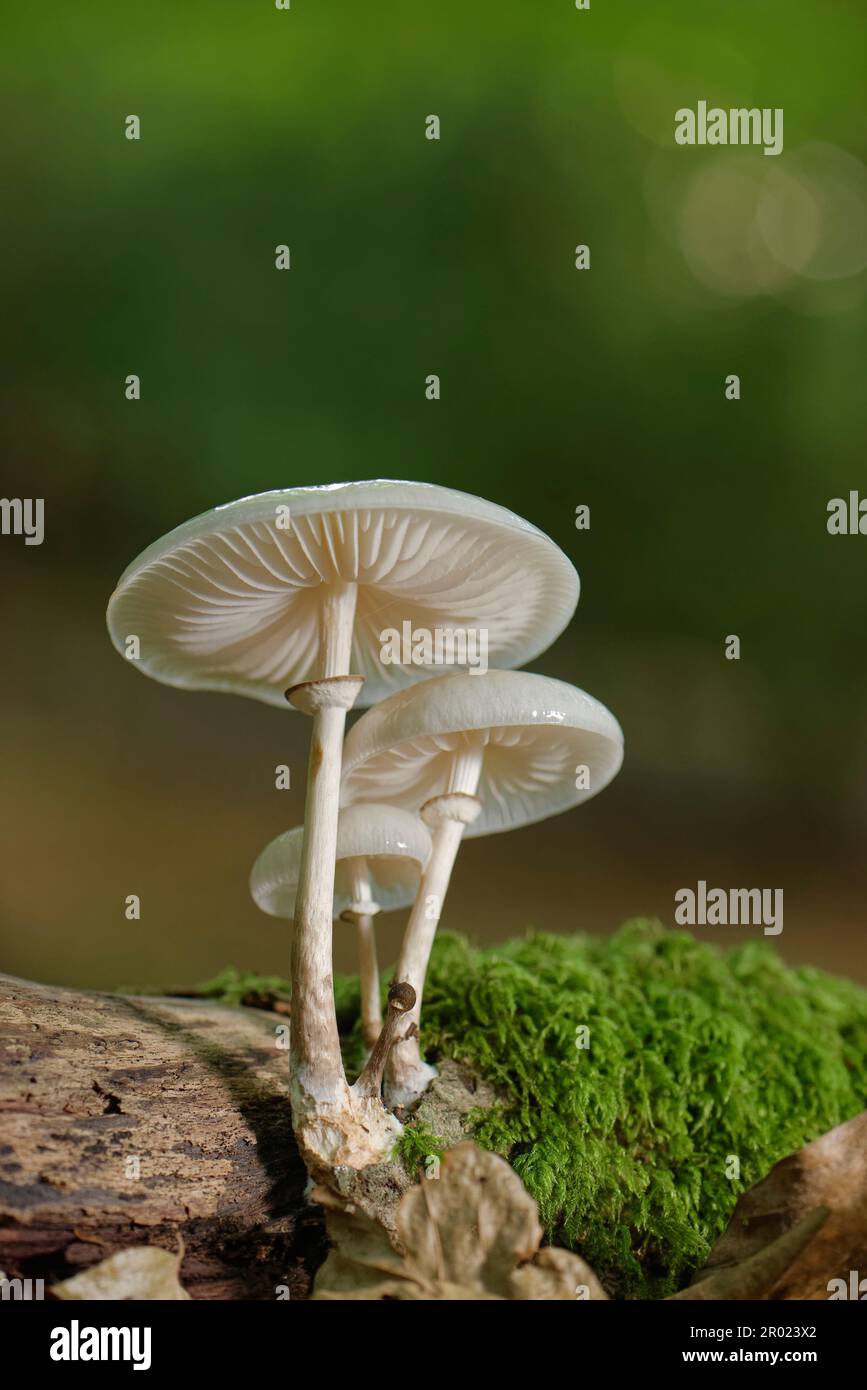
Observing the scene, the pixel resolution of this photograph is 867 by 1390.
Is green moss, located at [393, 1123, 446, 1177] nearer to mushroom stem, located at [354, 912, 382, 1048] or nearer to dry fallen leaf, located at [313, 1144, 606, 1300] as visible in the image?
dry fallen leaf, located at [313, 1144, 606, 1300]

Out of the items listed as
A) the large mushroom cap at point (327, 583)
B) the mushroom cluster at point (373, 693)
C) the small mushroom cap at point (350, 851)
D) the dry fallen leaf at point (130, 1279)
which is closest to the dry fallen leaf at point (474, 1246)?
the dry fallen leaf at point (130, 1279)

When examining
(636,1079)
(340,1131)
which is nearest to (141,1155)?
(340,1131)

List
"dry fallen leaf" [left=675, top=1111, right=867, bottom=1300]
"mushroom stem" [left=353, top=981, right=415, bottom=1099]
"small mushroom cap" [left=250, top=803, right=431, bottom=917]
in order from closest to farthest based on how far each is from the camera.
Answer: "dry fallen leaf" [left=675, top=1111, right=867, bottom=1300], "mushroom stem" [left=353, top=981, right=415, bottom=1099], "small mushroom cap" [left=250, top=803, right=431, bottom=917]

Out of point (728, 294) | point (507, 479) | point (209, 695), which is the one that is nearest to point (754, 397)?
point (728, 294)

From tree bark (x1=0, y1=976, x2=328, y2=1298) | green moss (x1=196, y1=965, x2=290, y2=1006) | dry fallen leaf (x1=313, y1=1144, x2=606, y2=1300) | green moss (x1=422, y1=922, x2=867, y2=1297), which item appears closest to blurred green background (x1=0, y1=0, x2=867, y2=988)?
green moss (x1=196, y1=965, x2=290, y2=1006)

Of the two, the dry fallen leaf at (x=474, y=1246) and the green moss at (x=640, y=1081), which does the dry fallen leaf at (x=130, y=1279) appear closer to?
the dry fallen leaf at (x=474, y=1246)
